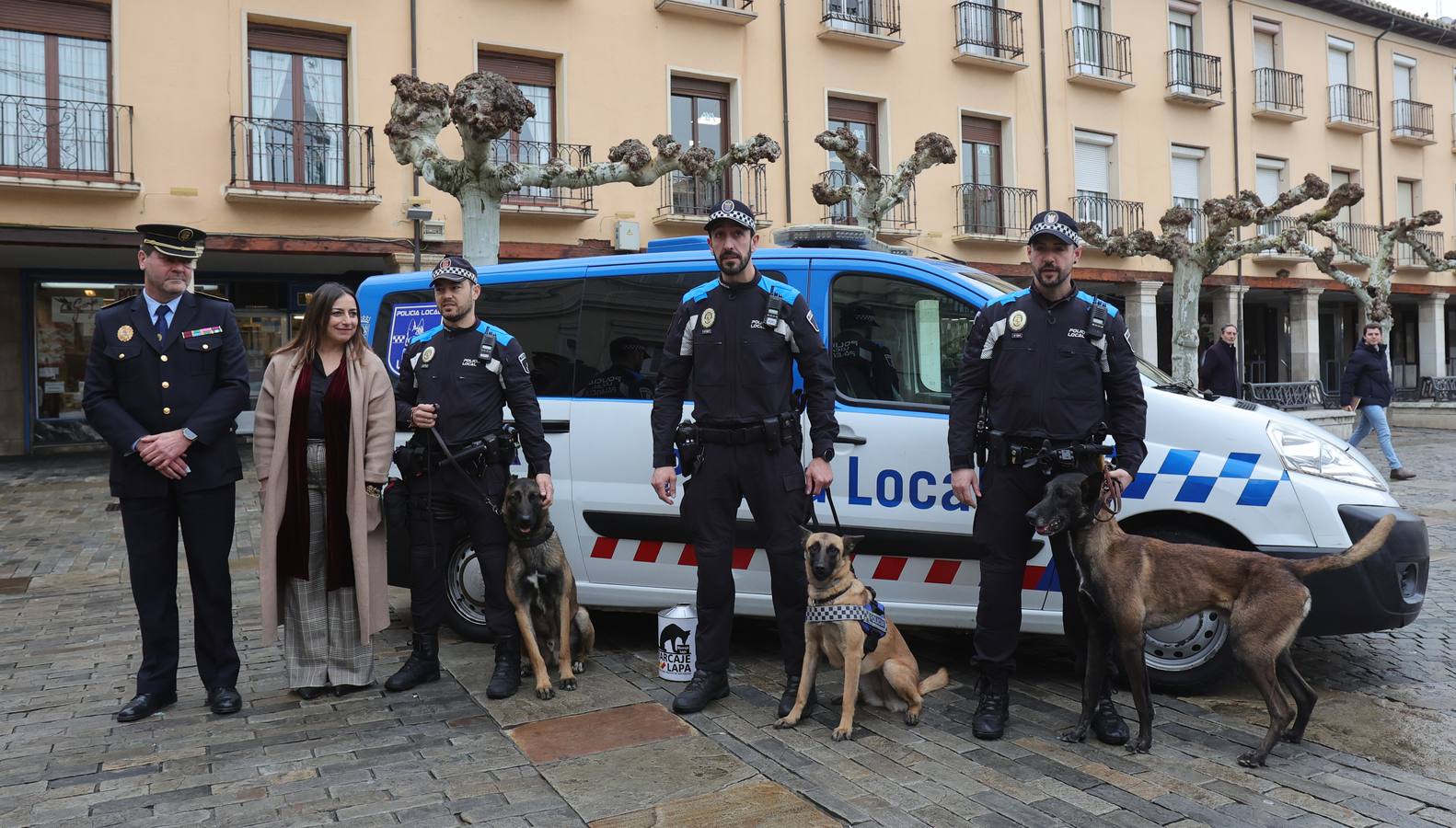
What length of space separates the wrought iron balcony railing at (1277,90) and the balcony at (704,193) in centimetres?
1328

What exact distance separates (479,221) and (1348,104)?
24.2m

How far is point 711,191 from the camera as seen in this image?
17766 millimetres

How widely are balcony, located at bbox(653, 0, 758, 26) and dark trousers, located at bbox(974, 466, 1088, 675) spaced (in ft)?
47.9

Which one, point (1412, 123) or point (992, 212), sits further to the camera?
point (1412, 123)

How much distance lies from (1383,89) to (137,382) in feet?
101

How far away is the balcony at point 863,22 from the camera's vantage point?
18.4m

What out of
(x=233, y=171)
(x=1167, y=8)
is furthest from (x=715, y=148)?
(x=1167, y=8)

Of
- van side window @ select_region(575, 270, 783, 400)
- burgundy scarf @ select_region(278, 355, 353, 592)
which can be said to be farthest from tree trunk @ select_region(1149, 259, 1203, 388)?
burgundy scarf @ select_region(278, 355, 353, 592)

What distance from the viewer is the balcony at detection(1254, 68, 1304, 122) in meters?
24.0

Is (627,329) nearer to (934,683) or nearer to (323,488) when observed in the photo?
(323,488)

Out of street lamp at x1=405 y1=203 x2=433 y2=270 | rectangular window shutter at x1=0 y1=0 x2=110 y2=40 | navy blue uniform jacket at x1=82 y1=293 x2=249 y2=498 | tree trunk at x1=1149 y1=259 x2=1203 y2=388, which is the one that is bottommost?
navy blue uniform jacket at x1=82 y1=293 x2=249 y2=498

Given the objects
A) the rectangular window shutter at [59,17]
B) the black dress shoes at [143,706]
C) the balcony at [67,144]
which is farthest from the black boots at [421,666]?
the rectangular window shutter at [59,17]

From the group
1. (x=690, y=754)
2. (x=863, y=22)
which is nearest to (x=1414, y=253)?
(x=863, y=22)

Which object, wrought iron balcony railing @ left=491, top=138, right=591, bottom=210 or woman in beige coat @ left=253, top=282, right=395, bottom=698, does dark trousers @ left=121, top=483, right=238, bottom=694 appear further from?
wrought iron balcony railing @ left=491, top=138, right=591, bottom=210
